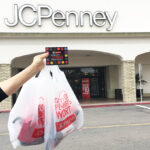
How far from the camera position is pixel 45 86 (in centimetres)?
205

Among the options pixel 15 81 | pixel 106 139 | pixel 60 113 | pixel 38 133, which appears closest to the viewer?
pixel 15 81

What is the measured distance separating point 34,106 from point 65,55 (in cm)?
58

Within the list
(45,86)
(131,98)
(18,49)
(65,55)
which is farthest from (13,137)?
(131,98)

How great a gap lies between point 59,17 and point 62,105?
41.8 ft

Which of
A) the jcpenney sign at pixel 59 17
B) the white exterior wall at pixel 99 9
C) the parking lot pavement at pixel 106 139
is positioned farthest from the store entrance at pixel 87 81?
the parking lot pavement at pixel 106 139

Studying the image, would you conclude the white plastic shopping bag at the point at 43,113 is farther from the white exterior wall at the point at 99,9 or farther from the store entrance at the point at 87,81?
the store entrance at the point at 87,81

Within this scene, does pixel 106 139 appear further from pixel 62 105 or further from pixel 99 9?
pixel 99 9

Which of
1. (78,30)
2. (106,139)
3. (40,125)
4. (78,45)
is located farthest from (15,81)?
(78,30)

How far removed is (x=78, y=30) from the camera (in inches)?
559

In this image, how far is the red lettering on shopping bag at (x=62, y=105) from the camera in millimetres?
2048

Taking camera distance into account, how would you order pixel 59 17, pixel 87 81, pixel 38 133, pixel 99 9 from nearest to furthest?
pixel 38 133 < pixel 59 17 < pixel 99 9 < pixel 87 81

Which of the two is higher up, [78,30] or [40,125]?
[78,30]

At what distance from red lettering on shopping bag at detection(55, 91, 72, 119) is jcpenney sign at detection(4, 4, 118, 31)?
12253 millimetres

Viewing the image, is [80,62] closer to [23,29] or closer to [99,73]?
[99,73]
